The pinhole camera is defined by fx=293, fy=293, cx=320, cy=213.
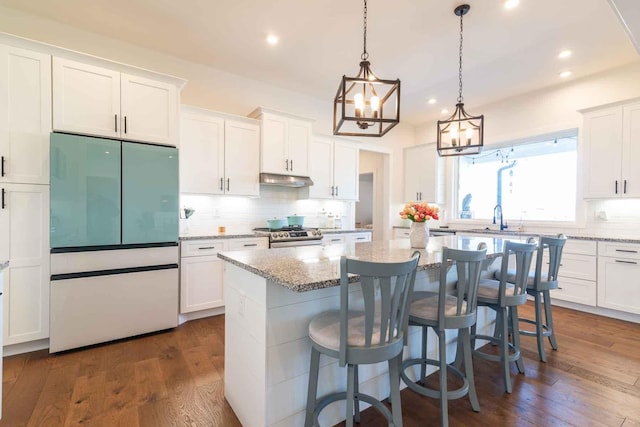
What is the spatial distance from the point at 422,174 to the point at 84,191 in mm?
5400

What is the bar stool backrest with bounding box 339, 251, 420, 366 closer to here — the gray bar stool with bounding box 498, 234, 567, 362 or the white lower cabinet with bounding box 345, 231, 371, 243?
the gray bar stool with bounding box 498, 234, 567, 362

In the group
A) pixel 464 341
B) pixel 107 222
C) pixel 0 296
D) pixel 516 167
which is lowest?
pixel 464 341

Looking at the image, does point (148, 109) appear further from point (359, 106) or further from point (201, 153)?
point (359, 106)

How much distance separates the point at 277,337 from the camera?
5.05ft

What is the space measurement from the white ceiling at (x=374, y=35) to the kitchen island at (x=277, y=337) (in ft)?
8.06

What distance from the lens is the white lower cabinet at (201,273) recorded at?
3.32 meters

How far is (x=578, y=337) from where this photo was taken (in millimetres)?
3037

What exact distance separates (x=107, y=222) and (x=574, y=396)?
4056 mm

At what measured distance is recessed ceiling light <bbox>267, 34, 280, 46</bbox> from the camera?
3.29 meters

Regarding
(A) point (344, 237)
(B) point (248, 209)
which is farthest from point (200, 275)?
(A) point (344, 237)

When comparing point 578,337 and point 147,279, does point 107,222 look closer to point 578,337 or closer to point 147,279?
point 147,279

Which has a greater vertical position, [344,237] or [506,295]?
[344,237]

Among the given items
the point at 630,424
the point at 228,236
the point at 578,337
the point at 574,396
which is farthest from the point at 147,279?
the point at 578,337

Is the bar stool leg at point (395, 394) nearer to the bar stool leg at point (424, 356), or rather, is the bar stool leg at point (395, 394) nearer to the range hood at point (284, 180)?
the bar stool leg at point (424, 356)
